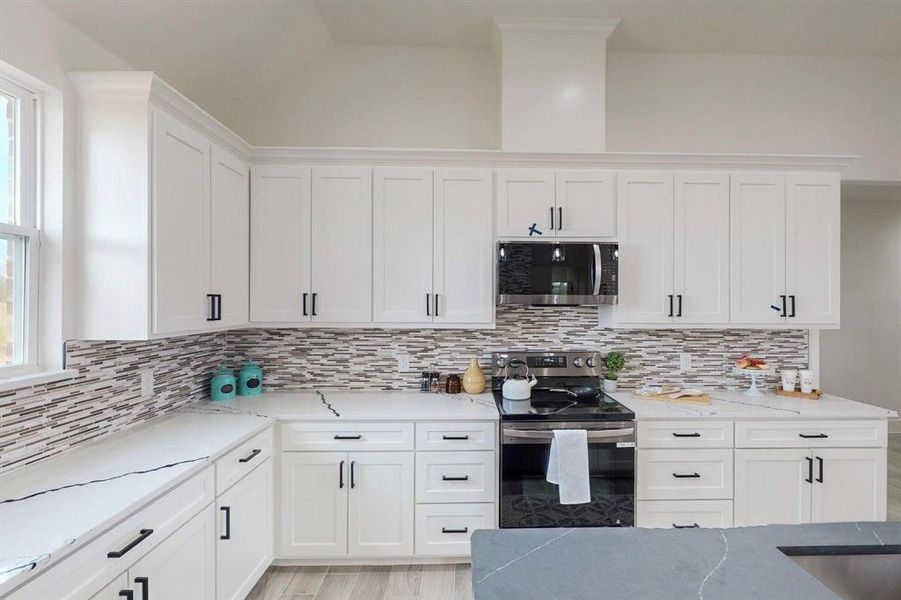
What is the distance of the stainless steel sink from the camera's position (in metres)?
1.10

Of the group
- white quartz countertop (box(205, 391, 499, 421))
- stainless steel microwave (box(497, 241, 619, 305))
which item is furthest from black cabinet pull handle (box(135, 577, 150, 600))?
stainless steel microwave (box(497, 241, 619, 305))

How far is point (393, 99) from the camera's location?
319 cm

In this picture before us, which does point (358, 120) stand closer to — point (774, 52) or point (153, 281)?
point (153, 281)

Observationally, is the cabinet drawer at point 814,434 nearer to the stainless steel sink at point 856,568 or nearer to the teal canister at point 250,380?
the stainless steel sink at point 856,568

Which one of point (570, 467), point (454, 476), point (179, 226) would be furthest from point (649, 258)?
point (179, 226)

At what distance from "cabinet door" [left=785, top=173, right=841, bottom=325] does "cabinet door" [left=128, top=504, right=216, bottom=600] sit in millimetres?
3448

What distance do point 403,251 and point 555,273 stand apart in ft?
3.13

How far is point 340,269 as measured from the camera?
2.83 metres

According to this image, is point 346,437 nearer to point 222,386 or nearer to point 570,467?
point 222,386

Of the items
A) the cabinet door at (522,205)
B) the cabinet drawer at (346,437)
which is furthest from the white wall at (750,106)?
the cabinet drawer at (346,437)

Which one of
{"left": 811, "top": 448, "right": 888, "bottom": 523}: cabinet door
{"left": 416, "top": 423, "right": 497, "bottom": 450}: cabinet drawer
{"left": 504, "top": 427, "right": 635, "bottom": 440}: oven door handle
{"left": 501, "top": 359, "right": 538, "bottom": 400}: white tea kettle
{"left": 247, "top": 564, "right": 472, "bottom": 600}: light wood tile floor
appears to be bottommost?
{"left": 247, "top": 564, "right": 472, "bottom": 600}: light wood tile floor

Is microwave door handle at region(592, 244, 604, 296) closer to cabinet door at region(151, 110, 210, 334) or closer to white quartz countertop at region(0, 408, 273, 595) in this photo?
white quartz countertop at region(0, 408, 273, 595)

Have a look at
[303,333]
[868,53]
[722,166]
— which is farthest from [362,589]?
[868,53]

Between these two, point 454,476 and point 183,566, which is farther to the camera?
point 454,476
